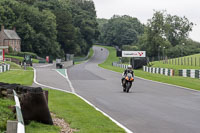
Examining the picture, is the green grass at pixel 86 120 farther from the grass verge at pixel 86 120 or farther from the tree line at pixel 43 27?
the tree line at pixel 43 27

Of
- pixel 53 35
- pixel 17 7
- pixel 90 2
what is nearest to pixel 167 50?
pixel 53 35

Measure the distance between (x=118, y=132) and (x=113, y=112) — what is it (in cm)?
451

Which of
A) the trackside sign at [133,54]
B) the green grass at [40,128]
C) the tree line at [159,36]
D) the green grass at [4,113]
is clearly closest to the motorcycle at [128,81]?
the green grass at [4,113]

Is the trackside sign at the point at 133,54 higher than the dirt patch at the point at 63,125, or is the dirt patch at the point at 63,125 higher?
the trackside sign at the point at 133,54

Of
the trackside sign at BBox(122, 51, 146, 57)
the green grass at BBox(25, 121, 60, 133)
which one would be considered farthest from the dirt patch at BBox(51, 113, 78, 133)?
→ the trackside sign at BBox(122, 51, 146, 57)

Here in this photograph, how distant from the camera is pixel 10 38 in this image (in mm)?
105875

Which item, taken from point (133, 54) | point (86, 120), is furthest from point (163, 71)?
point (86, 120)

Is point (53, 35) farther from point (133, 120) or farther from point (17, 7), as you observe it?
point (133, 120)

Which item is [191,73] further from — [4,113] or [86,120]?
[4,113]

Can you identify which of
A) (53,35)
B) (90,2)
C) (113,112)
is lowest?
(113,112)

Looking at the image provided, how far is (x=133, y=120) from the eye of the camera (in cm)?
1209

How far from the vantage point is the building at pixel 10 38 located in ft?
350

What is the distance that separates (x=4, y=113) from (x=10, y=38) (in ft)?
321

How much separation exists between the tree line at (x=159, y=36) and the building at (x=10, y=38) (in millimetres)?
34371
